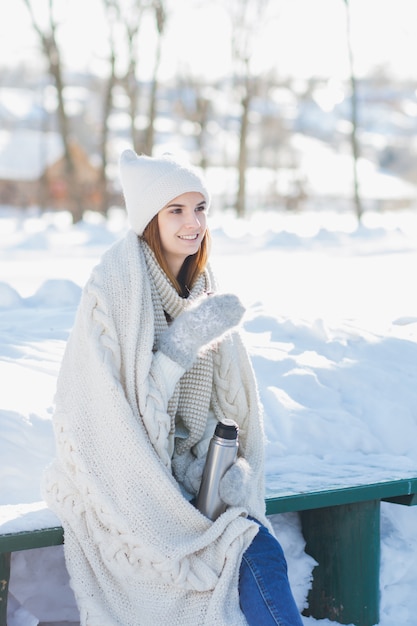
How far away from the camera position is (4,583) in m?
2.96

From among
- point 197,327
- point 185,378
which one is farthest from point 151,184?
point 185,378

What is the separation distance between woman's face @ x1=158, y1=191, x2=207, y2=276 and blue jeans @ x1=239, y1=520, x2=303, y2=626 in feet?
3.18

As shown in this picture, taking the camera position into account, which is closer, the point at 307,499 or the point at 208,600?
the point at 208,600

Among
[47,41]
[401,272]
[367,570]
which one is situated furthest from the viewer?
[47,41]

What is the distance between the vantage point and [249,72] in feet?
77.7

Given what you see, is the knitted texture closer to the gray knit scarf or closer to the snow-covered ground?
the gray knit scarf

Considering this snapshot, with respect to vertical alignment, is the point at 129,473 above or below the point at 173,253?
below

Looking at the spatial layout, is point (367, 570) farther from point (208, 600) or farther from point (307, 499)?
point (208, 600)

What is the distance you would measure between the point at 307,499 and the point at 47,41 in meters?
16.5

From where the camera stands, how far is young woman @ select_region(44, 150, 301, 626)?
2842mm

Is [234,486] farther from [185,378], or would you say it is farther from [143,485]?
[185,378]

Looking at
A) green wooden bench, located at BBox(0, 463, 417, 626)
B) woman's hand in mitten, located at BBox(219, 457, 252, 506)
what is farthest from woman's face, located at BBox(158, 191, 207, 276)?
green wooden bench, located at BBox(0, 463, 417, 626)

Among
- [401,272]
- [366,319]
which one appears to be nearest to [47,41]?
[401,272]

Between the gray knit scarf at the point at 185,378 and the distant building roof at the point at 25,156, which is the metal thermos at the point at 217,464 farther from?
the distant building roof at the point at 25,156
